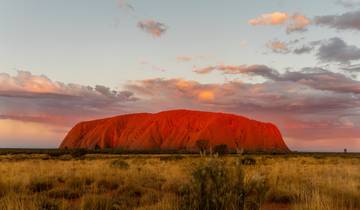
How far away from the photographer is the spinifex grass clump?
6.82 meters

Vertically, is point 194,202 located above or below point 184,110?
below

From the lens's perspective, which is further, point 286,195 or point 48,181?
point 48,181

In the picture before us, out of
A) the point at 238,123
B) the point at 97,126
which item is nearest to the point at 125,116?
the point at 97,126

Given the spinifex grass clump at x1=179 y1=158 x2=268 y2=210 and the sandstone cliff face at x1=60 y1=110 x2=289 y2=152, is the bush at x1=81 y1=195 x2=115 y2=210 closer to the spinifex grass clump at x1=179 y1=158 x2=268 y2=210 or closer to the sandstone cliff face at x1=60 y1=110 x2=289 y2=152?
the spinifex grass clump at x1=179 y1=158 x2=268 y2=210

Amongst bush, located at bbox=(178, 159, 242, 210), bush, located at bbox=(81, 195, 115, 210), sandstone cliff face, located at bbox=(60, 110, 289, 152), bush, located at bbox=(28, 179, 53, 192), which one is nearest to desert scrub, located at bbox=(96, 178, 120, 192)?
bush, located at bbox=(28, 179, 53, 192)

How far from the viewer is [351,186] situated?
10.9 metres

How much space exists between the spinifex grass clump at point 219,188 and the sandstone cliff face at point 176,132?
402 feet

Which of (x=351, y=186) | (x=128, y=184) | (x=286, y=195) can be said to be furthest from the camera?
(x=128, y=184)

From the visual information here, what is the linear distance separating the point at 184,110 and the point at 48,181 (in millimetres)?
141654

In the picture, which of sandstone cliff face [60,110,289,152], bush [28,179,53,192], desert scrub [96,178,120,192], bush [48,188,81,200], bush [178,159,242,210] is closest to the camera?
bush [178,159,242,210]

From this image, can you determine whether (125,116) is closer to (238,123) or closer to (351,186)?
(238,123)

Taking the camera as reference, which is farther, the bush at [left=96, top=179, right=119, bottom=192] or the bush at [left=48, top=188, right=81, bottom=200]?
the bush at [left=96, top=179, right=119, bottom=192]

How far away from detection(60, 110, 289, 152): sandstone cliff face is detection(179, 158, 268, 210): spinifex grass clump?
122648 mm

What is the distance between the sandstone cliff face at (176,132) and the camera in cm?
13500
